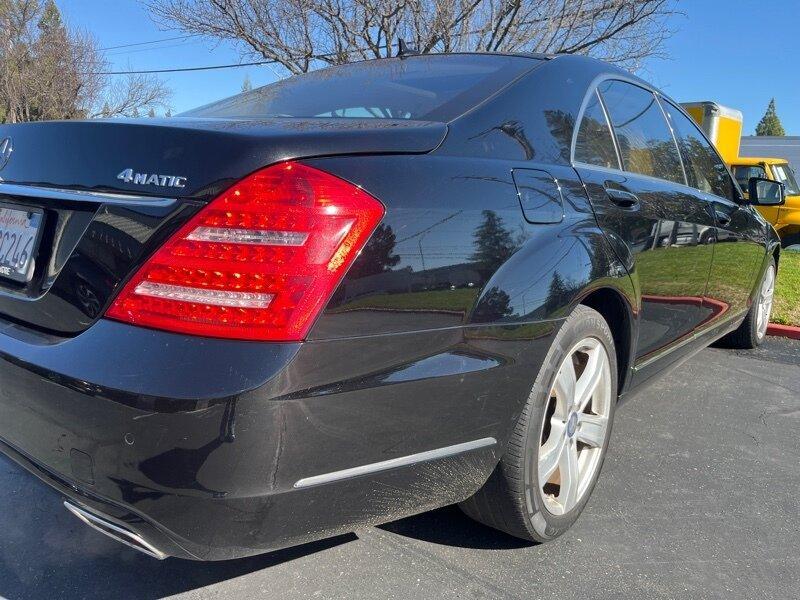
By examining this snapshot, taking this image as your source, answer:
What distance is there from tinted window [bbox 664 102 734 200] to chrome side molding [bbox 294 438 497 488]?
226 centimetres

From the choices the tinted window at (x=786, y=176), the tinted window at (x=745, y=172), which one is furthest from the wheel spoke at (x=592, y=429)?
the tinted window at (x=786, y=176)

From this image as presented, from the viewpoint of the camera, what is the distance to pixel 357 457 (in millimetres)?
1618

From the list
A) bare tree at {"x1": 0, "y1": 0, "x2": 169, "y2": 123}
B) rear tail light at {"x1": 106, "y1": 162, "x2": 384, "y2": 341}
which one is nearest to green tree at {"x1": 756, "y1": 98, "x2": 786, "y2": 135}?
bare tree at {"x1": 0, "y1": 0, "x2": 169, "y2": 123}

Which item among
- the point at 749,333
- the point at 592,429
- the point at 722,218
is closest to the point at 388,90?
the point at 592,429

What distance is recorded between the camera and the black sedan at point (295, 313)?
146 centimetres

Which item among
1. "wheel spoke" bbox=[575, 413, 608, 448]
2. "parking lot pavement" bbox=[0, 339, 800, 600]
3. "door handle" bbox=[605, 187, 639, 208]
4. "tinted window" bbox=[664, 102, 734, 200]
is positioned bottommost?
"parking lot pavement" bbox=[0, 339, 800, 600]

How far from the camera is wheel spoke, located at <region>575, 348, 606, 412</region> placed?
240 centimetres

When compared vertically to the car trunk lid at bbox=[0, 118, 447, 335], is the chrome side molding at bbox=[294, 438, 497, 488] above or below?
below

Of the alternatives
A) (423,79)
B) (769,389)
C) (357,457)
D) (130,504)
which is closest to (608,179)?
(423,79)

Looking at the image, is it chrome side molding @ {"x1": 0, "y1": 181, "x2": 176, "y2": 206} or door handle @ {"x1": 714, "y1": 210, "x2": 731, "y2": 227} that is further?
door handle @ {"x1": 714, "y1": 210, "x2": 731, "y2": 227}

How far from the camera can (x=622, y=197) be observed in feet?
8.25

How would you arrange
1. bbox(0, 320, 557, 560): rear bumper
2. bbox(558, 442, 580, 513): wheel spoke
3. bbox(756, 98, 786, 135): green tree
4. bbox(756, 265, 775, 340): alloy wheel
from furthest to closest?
1. bbox(756, 98, 786, 135): green tree
2. bbox(756, 265, 775, 340): alloy wheel
3. bbox(558, 442, 580, 513): wheel spoke
4. bbox(0, 320, 557, 560): rear bumper

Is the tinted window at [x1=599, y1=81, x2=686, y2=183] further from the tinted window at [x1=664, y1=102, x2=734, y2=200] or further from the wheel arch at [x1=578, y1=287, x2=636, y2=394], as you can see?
the wheel arch at [x1=578, y1=287, x2=636, y2=394]

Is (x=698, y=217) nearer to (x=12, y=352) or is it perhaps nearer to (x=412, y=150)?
(x=412, y=150)
